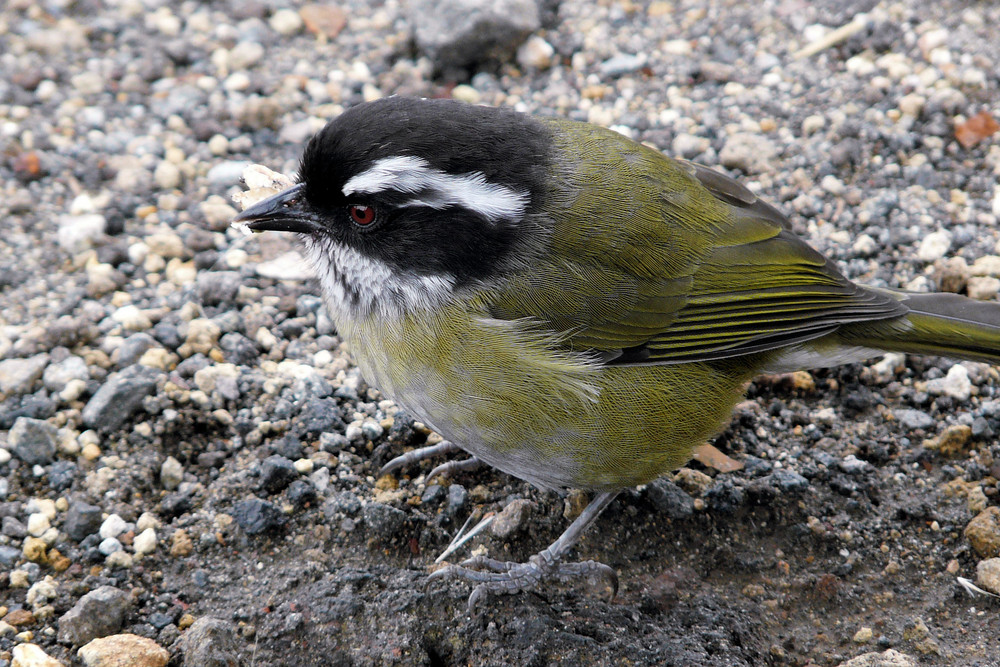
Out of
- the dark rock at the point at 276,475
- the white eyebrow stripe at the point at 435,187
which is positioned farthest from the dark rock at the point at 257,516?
the white eyebrow stripe at the point at 435,187

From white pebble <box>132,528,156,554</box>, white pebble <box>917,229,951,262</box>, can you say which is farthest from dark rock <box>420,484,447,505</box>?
white pebble <box>917,229,951,262</box>

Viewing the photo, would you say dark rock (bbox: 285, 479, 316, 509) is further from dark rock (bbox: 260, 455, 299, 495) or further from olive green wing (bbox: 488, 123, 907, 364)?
olive green wing (bbox: 488, 123, 907, 364)

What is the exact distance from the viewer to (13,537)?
4371 millimetres

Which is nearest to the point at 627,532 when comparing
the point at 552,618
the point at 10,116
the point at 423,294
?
the point at 552,618

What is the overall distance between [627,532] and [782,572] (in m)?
0.73

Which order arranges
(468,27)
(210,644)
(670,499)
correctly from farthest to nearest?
(468,27)
(670,499)
(210,644)

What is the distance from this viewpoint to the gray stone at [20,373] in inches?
196

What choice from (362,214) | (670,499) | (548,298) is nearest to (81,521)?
(362,214)

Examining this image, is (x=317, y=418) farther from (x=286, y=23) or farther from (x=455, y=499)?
(x=286, y=23)

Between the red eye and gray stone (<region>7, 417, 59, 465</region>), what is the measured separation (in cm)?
190

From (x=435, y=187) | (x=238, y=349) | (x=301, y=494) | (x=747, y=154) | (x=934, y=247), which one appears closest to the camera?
(x=435, y=187)

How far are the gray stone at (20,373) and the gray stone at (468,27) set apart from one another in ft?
11.5

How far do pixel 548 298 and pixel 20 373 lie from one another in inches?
110

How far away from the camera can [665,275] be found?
4410mm
